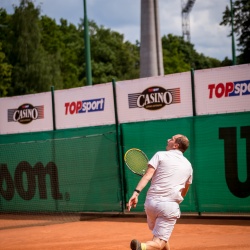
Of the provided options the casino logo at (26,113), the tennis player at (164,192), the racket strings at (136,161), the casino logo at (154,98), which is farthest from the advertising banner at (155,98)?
the tennis player at (164,192)

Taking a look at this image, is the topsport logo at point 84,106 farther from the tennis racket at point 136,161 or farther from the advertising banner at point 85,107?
the tennis racket at point 136,161

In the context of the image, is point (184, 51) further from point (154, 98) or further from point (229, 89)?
point (229, 89)

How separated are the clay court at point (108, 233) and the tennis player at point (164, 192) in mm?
3014

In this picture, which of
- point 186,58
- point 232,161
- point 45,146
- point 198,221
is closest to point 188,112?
point 232,161

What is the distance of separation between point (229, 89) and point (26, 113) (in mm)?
6490

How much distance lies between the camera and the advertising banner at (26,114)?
16688 millimetres

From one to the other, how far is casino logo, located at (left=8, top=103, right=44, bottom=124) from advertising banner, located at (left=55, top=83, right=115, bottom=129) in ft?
2.10

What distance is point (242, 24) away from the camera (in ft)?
142

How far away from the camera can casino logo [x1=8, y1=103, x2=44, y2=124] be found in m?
16.8

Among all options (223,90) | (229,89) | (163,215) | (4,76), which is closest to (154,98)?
(223,90)

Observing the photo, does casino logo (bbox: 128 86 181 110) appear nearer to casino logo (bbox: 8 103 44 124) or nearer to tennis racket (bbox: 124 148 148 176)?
casino logo (bbox: 8 103 44 124)

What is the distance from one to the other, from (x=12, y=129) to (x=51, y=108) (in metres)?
1.72

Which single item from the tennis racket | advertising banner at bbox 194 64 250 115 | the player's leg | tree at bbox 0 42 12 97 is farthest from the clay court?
tree at bbox 0 42 12 97

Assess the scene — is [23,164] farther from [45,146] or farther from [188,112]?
[188,112]
